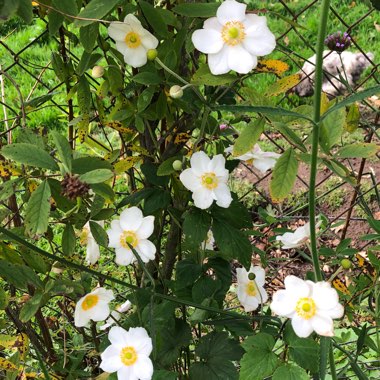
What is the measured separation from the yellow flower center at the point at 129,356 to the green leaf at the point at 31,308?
19 cm

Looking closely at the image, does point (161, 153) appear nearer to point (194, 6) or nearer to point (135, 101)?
point (135, 101)

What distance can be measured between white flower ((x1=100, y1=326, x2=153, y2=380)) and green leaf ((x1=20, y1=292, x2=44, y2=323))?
0.16m

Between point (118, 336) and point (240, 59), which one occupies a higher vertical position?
Answer: point (240, 59)

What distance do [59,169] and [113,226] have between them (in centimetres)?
22

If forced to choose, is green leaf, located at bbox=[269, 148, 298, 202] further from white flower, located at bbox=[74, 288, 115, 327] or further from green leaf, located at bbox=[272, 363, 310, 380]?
white flower, located at bbox=[74, 288, 115, 327]

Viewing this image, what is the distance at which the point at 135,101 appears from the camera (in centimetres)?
139

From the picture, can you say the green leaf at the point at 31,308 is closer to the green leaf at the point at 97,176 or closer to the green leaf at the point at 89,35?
the green leaf at the point at 97,176

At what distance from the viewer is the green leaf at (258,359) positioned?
43.1 inches

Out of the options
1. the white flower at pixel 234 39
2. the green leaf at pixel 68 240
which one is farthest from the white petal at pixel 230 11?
the green leaf at pixel 68 240

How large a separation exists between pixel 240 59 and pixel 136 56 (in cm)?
25

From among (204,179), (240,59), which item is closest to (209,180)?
(204,179)

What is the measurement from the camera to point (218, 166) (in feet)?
3.97

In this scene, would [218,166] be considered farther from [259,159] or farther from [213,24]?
[213,24]

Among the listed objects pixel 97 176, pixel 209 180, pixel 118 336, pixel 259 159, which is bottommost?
pixel 118 336
